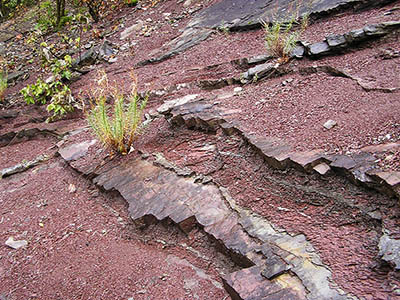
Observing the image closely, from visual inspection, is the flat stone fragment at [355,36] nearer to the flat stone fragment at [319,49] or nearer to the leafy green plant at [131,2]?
the flat stone fragment at [319,49]

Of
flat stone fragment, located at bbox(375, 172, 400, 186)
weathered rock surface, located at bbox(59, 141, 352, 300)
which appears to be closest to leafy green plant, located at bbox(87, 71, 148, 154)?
weathered rock surface, located at bbox(59, 141, 352, 300)

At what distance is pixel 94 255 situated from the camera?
3072 mm

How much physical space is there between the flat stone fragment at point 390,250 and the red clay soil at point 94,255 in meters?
1.04

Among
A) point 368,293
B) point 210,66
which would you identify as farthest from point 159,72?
point 368,293

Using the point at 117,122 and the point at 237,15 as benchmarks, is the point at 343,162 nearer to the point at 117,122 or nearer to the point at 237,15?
the point at 117,122

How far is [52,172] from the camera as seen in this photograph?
453 centimetres

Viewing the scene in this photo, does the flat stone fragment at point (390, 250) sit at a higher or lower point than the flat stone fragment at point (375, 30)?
higher

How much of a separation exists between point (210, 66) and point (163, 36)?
266 centimetres

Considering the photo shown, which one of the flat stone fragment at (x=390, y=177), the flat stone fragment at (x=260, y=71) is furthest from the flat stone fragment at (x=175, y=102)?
the flat stone fragment at (x=390, y=177)

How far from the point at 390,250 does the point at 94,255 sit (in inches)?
89.6

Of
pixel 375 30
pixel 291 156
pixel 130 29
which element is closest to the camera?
pixel 291 156

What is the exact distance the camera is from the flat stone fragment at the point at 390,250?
6.24 feet

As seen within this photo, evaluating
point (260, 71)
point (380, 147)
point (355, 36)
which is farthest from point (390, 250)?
point (355, 36)

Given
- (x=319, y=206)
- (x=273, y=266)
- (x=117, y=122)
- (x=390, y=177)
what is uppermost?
(x=117, y=122)
